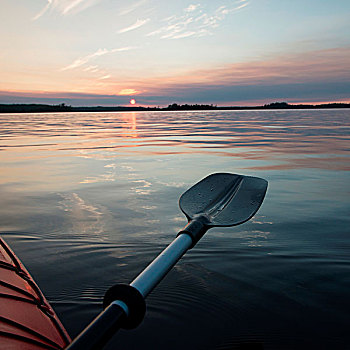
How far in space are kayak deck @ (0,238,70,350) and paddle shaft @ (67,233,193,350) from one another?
A: 0.98 feet

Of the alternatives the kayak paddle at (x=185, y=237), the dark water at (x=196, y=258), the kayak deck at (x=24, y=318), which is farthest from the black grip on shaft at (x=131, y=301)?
the dark water at (x=196, y=258)

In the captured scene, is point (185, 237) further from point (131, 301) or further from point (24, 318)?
point (24, 318)

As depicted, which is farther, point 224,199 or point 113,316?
point 224,199

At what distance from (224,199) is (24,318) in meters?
1.81

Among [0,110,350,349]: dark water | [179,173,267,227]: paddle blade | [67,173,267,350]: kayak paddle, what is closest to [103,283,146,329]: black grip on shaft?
[67,173,267,350]: kayak paddle

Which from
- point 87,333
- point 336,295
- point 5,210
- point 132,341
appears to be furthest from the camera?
point 5,210

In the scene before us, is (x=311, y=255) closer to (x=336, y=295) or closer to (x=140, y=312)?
(x=336, y=295)

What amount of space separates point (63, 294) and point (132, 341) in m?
0.60

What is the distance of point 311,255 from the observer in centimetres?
240

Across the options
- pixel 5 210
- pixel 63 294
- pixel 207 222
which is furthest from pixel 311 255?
pixel 5 210

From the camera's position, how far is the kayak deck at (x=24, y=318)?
992 millimetres

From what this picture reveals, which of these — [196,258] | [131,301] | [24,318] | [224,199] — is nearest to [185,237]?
[131,301]

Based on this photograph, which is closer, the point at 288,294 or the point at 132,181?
the point at 288,294

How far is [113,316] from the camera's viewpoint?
2.93 feet
